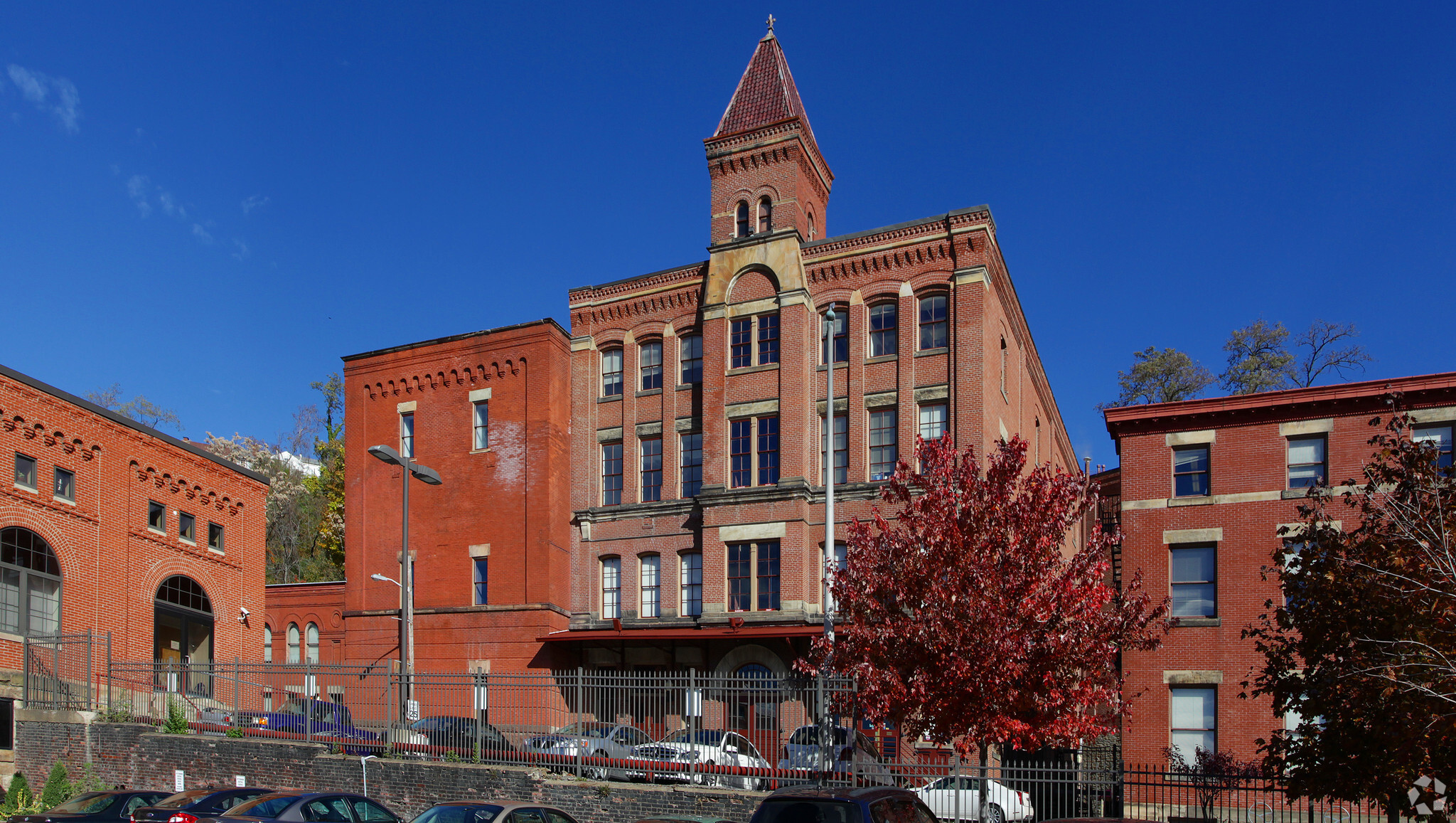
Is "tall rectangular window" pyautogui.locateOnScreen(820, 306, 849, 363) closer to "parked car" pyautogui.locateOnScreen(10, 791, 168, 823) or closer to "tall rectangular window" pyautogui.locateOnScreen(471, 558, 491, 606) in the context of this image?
"tall rectangular window" pyautogui.locateOnScreen(471, 558, 491, 606)

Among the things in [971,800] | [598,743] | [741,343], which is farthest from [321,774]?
[741,343]

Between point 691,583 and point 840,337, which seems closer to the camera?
point 840,337

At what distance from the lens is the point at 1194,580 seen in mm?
30562

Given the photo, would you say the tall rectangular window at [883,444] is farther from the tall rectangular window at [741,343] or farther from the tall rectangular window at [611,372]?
the tall rectangular window at [611,372]

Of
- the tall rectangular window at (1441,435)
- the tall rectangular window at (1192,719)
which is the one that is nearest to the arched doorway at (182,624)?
the tall rectangular window at (1192,719)

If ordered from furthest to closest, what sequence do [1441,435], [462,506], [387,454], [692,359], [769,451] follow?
1. [462,506]
2. [692,359]
3. [769,451]
4. [1441,435]
5. [387,454]

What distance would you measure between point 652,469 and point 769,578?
6.43m

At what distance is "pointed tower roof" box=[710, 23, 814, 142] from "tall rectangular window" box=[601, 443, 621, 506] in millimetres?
11513

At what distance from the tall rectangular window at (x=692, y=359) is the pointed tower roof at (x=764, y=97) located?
708cm

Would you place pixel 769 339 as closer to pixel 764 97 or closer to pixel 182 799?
pixel 764 97

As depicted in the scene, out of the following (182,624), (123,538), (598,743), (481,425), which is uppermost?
(481,425)

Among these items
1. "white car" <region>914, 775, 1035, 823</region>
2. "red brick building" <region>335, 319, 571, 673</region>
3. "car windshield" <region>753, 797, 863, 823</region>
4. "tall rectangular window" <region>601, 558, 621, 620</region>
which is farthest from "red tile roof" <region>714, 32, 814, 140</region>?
"car windshield" <region>753, 797, 863, 823</region>

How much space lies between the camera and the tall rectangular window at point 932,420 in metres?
36.8

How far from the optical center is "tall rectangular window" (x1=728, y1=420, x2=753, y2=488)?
39.0 metres
